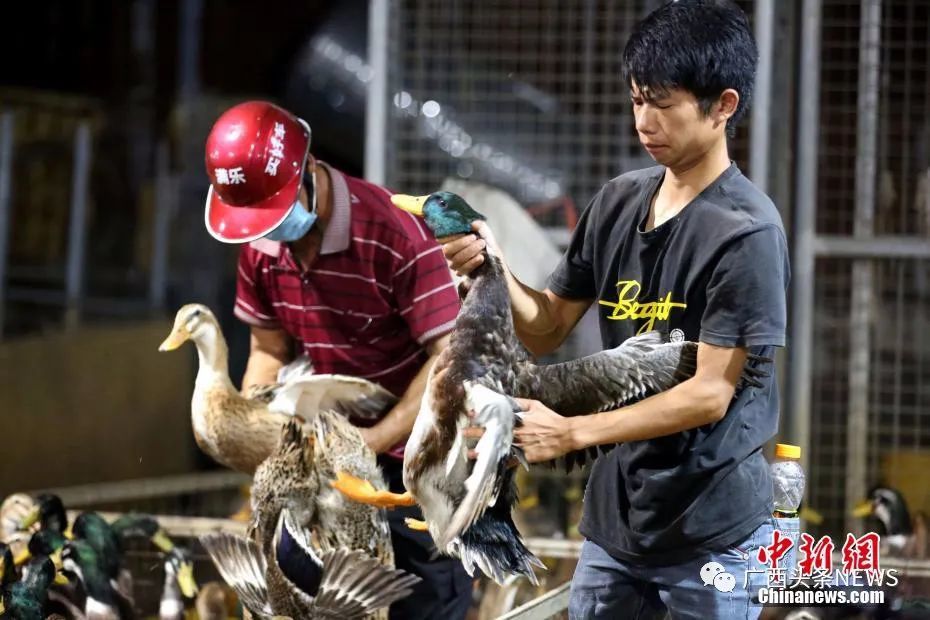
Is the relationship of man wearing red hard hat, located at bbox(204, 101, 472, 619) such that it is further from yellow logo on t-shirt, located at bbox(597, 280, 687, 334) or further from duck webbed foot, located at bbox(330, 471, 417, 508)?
yellow logo on t-shirt, located at bbox(597, 280, 687, 334)

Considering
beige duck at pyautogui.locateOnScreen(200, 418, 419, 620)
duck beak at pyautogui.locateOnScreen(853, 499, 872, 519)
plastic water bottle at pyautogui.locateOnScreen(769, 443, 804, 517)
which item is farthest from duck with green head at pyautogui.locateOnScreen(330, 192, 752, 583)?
duck beak at pyautogui.locateOnScreen(853, 499, 872, 519)

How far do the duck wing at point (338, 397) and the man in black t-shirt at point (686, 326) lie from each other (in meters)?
0.64

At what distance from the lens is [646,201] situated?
2020mm

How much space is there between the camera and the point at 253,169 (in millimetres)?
2506

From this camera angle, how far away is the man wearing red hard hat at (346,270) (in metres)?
2.53

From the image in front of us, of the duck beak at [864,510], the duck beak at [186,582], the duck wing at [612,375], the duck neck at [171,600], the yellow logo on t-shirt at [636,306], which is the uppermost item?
the yellow logo on t-shirt at [636,306]

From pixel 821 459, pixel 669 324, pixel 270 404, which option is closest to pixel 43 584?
pixel 270 404

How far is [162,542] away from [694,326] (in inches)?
81.4

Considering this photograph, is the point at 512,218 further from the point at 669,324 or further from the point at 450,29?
the point at 669,324

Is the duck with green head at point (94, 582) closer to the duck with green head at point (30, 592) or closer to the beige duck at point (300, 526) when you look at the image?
the duck with green head at point (30, 592)

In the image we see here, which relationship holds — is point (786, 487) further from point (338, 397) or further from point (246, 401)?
point (246, 401)

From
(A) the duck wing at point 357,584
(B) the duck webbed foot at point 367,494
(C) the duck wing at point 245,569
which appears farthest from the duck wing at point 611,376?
(C) the duck wing at point 245,569

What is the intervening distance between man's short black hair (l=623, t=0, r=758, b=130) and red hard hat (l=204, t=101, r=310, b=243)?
863 millimetres

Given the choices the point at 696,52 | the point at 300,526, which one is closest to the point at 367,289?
the point at 300,526
